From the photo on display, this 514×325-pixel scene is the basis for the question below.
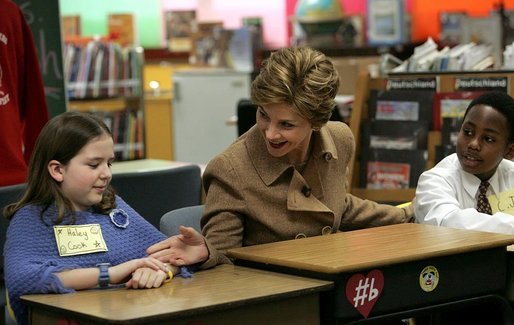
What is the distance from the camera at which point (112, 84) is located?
276 inches

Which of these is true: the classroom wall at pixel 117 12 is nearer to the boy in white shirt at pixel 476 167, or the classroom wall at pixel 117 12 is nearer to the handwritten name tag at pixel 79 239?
the boy in white shirt at pixel 476 167

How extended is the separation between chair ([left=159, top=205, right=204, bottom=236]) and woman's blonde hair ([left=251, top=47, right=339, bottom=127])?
0.44 m

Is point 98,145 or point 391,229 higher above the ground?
point 98,145

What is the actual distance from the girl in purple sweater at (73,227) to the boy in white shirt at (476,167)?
841mm

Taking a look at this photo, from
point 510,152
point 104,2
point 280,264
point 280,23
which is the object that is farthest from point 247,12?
point 280,264

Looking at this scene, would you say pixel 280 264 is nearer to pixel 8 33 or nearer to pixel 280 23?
pixel 8 33

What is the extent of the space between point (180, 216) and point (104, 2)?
9.12 metres

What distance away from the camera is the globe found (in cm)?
970

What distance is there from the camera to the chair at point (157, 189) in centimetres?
373

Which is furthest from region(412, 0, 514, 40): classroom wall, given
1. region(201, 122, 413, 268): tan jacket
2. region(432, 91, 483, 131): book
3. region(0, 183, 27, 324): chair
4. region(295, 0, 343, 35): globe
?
region(201, 122, 413, 268): tan jacket

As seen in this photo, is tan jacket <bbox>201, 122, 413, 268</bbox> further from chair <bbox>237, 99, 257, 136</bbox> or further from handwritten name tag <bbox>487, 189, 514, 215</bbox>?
chair <bbox>237, 99, 257, 136</bbox>

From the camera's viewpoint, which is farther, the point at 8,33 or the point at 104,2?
the point at 104,2

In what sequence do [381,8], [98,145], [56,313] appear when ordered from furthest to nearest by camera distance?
[381,8]
[98,145]
[56,313]

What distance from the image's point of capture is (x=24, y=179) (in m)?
3.62
